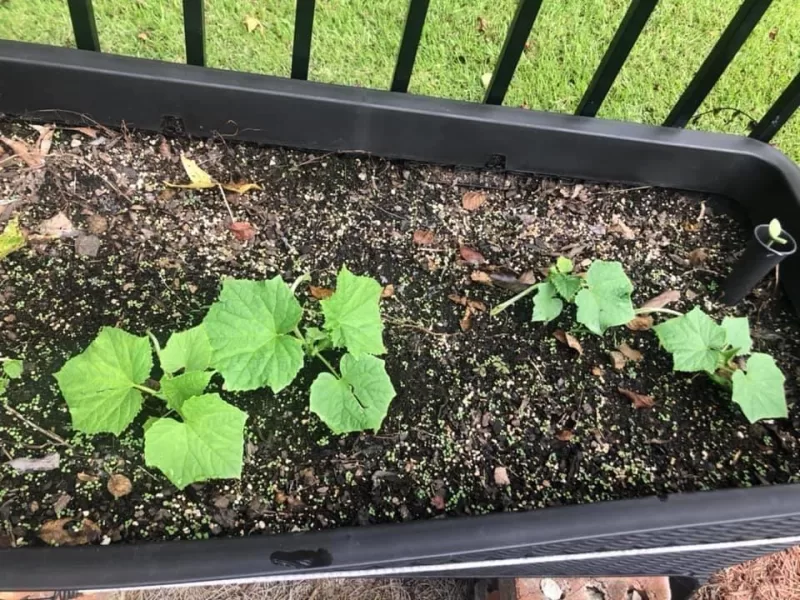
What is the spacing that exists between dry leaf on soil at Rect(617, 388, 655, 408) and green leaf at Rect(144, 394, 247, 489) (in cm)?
72

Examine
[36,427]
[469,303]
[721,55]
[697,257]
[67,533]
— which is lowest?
[67,533]

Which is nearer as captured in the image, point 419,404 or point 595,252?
point 419,404

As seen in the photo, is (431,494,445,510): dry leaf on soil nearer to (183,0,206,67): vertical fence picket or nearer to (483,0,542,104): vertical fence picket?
(483,0,542,104): vertical fence picket

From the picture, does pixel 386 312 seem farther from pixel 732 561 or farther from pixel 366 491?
pixel 732 561

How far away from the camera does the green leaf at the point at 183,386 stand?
1.09 meters

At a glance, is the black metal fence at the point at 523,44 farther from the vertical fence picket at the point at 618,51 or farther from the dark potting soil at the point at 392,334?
the dark potting soil at the point at 392,334

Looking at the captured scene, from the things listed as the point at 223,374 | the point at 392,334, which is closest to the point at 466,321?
the point at 392,334

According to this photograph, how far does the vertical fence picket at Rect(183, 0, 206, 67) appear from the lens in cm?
135

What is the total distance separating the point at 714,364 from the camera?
1.30m

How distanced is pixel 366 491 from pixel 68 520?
461mm

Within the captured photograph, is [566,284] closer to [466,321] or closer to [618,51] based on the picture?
[466,321]

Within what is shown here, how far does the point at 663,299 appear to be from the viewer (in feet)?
4.80

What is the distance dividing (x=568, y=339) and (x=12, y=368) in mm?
999

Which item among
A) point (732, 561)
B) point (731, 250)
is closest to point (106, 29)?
point (731, 250)
